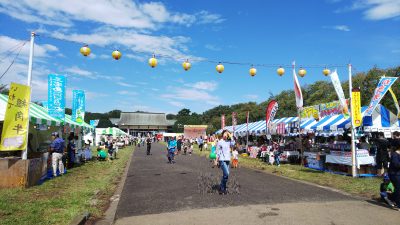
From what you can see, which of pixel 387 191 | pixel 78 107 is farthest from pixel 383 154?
pixel 78 107

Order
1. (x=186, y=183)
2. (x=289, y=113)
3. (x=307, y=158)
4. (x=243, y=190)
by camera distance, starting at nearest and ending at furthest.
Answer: (x=243, y=190) → (x=186, y=183) → (x=307, y=158) → (x=289, y=113)

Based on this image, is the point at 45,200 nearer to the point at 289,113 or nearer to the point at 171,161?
the point at 171,161

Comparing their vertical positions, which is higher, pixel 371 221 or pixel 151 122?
pixel 151 122

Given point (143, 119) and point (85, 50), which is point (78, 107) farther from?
point (143, 119)

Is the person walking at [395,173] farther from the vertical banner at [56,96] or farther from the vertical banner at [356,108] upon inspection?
the vertical banner at [56,96]

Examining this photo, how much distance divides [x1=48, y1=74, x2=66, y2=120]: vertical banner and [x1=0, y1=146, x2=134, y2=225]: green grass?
5.43m

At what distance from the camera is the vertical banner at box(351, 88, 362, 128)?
13.5 metres

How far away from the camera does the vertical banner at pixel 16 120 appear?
10.2 meters

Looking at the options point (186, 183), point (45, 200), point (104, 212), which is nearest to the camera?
point (104, 212)

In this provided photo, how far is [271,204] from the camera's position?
8.06 m

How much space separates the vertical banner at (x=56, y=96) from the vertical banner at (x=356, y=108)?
13.1 metres

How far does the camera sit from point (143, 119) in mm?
89625

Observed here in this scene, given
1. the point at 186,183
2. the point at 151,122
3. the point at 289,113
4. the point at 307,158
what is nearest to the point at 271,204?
the point at 186,183

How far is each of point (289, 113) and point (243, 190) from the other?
42.2 metres
